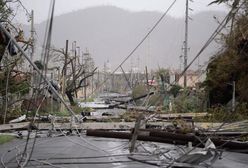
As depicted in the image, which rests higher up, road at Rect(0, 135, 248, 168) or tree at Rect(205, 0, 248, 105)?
tree at Rect(205, 0, 248, 105)

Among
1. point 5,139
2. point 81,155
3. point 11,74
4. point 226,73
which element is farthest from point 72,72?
point 81,155

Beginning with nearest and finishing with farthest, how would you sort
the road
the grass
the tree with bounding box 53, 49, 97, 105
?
the road
the grass
the tree with bounding box 53, 49, 97, 105

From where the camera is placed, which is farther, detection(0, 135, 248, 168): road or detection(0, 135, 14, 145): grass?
detection(0, 135, 14, 145): grass

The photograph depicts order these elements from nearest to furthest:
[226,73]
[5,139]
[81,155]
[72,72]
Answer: [81,155] → [5,139] → [226,73] → [72,72]

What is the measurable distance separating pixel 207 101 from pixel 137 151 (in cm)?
1343

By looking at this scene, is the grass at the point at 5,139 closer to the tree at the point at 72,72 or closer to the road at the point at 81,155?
the road at the point at 81,155

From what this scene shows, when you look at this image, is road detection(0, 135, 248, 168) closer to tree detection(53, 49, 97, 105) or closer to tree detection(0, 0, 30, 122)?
tree detection(0, 0, 30, 122)

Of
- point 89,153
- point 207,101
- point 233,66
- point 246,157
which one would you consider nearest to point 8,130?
point 89,153

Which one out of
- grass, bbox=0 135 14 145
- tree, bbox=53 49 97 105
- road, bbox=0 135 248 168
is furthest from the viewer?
tree, bbox=53 49 97 105

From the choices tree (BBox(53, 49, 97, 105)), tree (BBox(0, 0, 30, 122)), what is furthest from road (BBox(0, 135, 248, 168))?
tree (BBox(53, 49, 97, 105))

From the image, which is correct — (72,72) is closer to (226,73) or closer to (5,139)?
(226,73)

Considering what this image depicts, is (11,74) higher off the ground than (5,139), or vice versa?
(11,74)

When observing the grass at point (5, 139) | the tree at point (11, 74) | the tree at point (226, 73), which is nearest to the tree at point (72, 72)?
the tree at point (11, 74)

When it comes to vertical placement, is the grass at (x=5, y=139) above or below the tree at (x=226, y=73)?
below
